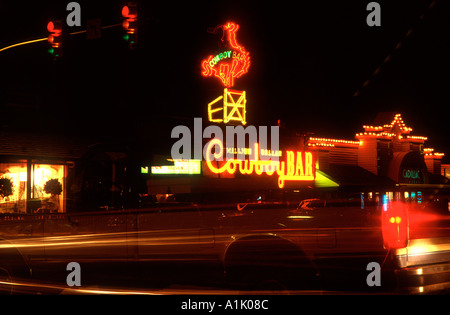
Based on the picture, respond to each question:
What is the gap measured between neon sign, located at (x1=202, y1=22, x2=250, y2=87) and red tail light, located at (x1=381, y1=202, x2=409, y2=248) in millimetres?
15788

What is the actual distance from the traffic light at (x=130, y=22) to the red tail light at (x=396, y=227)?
27.8 feet

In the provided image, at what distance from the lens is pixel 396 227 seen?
512 cm

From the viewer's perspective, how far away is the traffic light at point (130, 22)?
1161cm

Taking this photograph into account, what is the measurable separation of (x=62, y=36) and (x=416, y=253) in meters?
10.3

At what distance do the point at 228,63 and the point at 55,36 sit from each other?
9.38 m

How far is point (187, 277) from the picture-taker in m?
5.45

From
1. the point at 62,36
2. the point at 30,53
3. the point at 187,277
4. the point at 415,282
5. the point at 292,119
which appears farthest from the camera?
the point at 292,119

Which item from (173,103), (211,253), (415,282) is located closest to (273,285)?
(211,253)

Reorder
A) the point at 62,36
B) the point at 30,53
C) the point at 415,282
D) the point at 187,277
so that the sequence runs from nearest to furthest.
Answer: the point at 415,282 < the point at 187,277 < the point at 62,36 < the point at 30,53

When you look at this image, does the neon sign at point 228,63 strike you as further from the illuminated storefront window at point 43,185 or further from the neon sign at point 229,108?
the illuminated storefront window at point 43,185

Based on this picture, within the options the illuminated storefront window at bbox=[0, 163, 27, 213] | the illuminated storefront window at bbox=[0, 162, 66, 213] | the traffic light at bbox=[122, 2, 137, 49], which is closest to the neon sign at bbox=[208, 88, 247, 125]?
the illuminated storefront window at bbox=[0, 162, 66, 213]

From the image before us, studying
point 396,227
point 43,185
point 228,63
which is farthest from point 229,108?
point 396,227

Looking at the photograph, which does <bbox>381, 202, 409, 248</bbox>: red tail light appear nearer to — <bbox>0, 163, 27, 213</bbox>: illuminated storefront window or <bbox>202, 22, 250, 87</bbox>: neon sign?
<bbox>0, 163, 27, 213</bbox>: illuminated storefront window
